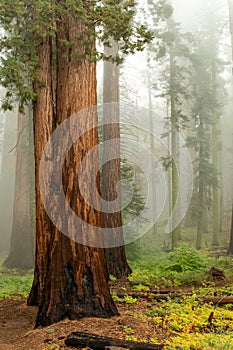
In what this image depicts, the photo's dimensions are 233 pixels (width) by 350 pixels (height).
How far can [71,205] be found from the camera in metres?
6.12

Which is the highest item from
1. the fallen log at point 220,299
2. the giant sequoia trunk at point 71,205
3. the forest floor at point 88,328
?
the giant sequoia trunk at point 71,205

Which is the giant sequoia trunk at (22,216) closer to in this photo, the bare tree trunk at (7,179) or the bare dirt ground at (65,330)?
the bare tree trunk at (7,179)

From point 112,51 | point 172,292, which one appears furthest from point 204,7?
point 172,292

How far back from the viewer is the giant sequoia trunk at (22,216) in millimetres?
17047

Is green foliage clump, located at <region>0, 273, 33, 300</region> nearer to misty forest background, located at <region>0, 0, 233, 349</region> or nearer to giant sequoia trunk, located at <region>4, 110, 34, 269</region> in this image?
misty forest background, located at <region>0, 0, 233, 349</region>

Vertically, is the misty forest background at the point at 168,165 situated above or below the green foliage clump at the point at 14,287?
above

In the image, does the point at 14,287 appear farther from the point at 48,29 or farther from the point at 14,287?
the point at 48,29

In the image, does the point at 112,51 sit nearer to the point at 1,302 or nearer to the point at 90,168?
the point at 90,168

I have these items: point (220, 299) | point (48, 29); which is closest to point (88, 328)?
point (220, 299)

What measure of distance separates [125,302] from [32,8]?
18.4ft

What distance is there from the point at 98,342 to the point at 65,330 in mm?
758

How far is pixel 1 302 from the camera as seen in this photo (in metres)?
8.52

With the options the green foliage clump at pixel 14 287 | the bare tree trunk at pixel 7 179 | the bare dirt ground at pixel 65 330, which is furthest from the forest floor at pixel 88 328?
the bare tree trunk at pixel 7 179

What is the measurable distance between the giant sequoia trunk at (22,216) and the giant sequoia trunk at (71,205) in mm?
10253
